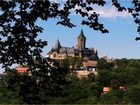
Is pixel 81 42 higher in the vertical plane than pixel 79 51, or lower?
higher

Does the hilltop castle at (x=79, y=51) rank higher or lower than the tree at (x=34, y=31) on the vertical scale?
higher

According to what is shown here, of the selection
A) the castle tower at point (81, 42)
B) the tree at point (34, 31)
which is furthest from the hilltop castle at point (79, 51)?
the tree at point (34, 31)

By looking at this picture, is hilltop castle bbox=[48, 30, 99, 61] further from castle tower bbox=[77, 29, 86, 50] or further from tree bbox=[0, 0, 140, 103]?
tree bbox=[0, 0, 140, 103]

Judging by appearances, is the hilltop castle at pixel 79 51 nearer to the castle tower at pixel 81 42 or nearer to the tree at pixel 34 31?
the castle tower at pixel 81 42

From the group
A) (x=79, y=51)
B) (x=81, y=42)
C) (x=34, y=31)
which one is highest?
(x=81, y=42)

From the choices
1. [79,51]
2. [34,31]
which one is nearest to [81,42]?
[79,51]

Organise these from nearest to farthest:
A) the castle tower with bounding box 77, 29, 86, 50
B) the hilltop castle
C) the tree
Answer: the tree
the hilltop castle
the castle tower with bounding box 77, 29, 86, 50

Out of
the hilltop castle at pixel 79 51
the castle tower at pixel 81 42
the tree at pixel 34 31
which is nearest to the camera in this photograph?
the tree at pixel 34 31

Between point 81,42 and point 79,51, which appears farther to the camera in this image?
point 81,42

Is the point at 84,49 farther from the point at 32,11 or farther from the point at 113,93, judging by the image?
the point at 32,11

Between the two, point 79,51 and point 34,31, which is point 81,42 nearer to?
point 79,51

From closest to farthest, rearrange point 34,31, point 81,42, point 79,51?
point 34,31, point 79,51, point 81,42

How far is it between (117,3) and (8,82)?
1.90 metres

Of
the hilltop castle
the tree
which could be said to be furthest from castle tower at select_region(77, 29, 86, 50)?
the tree
